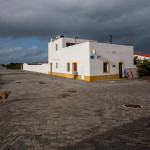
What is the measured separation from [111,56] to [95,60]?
296 cm

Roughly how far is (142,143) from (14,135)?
319cm

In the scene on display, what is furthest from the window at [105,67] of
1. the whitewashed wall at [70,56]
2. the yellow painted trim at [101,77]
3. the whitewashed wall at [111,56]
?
the whitewashed wall at [70,56]

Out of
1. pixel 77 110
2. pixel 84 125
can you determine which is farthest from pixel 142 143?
pixel 77 110

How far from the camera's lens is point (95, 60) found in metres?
17.8

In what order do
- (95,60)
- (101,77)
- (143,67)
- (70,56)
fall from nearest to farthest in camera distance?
(95,60), (101,77), (143,67), (70,56)

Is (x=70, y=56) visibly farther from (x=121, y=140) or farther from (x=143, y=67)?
(x=121, y=140)

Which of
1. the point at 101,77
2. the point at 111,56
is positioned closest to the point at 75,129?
the point at 101,77

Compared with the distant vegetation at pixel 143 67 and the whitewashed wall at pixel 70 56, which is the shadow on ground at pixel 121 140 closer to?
the whitewashed wall at pixel 70 56

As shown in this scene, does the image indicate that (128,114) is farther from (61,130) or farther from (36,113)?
Answer: (36,113)

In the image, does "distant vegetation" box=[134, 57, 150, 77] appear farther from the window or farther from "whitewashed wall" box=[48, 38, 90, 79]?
"whitewashed wall" box=[48, 38, 90, 79]

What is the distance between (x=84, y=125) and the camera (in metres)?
4.30

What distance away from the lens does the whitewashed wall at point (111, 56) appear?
17.8 m

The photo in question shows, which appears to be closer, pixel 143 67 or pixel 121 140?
pixel 121 140

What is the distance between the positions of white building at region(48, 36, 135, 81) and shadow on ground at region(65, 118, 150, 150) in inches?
524
